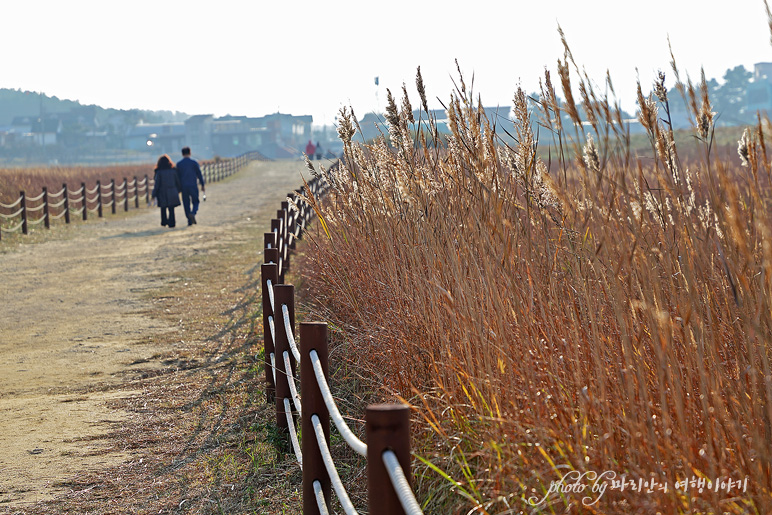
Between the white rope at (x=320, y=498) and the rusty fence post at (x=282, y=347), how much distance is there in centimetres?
119

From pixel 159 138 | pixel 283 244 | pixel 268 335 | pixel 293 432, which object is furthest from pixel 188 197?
pixel 159 138

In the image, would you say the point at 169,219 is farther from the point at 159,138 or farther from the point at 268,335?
the point at 159,138

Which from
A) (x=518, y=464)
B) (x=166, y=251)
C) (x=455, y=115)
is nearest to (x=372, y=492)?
(x=518, y=464)

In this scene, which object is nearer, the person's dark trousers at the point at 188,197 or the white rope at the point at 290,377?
the white rope at the point at 290,377

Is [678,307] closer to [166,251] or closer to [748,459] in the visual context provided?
[748,459]

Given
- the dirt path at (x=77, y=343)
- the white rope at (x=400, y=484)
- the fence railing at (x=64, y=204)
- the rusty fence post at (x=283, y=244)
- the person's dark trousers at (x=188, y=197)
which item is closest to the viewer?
the white rope at (x=400, y=484)

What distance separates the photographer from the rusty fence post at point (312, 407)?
10.4 ft

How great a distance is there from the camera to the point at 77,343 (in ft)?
22.5

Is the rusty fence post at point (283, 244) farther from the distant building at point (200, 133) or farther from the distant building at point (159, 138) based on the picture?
the distant building at point (200, 133)

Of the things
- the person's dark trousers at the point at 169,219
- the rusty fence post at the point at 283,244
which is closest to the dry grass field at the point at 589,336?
the rusty fence post at the point at 283,244

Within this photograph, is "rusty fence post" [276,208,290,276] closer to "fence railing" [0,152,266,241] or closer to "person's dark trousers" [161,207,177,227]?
"person's dark trousers" [161,207,177,227]

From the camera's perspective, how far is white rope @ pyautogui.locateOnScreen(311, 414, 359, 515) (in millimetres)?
2354

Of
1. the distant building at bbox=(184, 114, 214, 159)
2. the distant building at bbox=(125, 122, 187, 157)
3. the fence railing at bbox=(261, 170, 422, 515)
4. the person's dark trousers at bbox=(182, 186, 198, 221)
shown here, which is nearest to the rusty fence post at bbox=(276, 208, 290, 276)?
the fence railing at bbox=(261, 170, 422, 515)

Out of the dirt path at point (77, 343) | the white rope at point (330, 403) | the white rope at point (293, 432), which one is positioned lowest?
the dirt path at point (77, 343)
